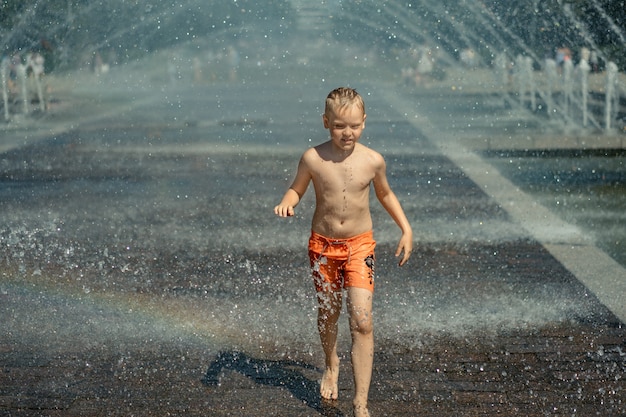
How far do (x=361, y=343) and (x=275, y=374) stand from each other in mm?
677

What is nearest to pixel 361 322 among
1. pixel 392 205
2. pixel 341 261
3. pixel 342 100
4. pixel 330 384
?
pixel 341 261

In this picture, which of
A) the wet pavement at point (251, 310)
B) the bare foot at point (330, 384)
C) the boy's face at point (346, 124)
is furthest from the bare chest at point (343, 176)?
the wet pavement at point (251, 310)

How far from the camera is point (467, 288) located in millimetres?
6727

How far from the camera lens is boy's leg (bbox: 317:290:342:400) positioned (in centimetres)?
464

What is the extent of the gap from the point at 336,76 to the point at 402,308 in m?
37.6

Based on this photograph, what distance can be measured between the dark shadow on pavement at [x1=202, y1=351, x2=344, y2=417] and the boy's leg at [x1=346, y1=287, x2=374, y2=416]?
161 millimetres

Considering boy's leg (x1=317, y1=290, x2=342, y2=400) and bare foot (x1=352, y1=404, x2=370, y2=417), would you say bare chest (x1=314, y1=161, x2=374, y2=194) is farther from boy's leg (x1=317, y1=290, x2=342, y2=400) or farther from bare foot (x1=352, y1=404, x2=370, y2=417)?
bare foot (x1=352, y1=404, x2=370, y2=417)

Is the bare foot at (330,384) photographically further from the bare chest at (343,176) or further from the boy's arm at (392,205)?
the bare chest at (343,176)

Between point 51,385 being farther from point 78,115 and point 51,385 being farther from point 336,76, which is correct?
point 336,76

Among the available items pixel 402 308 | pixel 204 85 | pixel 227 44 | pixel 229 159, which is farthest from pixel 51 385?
pixel 227 44

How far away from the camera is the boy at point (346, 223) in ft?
14.3

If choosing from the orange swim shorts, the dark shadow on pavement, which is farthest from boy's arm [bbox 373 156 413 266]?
the dark shadow on pavement

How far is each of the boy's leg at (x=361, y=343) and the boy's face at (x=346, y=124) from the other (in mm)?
597

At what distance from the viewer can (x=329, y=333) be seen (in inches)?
185
